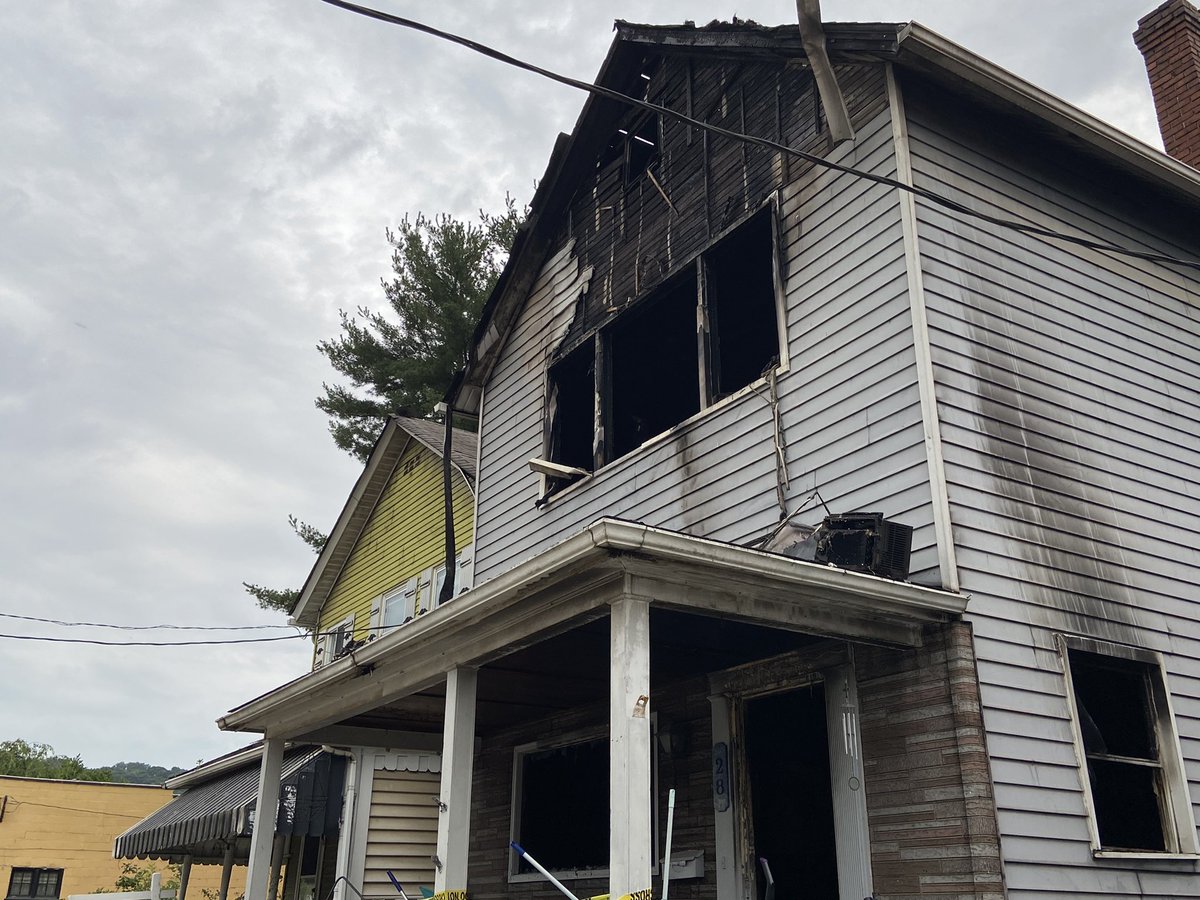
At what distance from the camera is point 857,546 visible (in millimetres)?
6105

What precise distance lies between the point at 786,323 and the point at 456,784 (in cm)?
414

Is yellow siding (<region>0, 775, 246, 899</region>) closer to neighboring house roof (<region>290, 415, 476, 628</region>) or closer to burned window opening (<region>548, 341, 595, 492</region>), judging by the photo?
neighboring house roof (<region>290, 415, 476, 628</region>)

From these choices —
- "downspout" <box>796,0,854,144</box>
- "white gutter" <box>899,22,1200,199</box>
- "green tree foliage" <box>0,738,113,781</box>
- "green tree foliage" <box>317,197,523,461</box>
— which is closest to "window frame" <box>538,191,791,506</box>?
"downspout" <box>796,0,854,144</box>

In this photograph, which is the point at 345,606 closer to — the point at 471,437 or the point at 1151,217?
the point at 471,437

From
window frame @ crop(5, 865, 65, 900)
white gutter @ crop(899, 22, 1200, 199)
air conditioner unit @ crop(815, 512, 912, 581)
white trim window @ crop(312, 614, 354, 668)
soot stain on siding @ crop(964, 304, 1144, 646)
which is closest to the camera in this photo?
air conditioner unit @ crop(815, 512, 912, 581)

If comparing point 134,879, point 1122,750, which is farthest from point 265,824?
point 134,879

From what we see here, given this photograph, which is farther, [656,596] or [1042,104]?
[1042,104]

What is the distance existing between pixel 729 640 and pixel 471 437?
1113cm

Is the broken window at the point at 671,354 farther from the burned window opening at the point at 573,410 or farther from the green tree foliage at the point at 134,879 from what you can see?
the green tree foliage at the point at 134,879

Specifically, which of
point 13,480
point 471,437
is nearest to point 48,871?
point 13,480

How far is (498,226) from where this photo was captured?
90.5 ft

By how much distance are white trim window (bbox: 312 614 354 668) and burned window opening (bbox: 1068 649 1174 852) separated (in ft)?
42.4

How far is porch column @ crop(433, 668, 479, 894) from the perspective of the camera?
6109 millimetres

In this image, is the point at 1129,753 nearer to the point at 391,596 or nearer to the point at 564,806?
the point at 564,806
